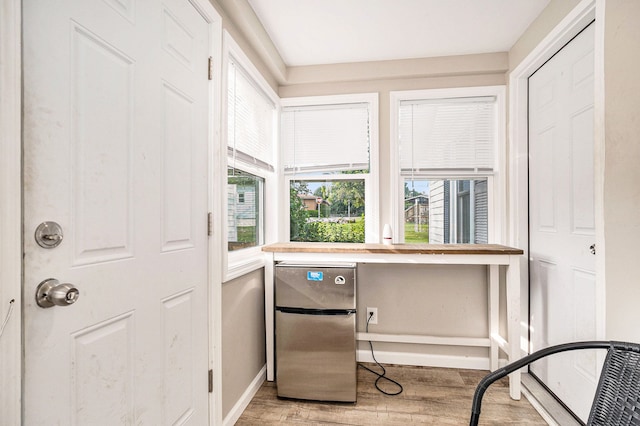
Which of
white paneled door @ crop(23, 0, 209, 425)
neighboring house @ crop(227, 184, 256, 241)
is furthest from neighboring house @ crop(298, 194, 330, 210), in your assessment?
white paneled door @ crop(23, 0, 209, 425)

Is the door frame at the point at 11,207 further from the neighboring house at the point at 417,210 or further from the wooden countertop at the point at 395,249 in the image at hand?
the neighboring house at the point at 417,210

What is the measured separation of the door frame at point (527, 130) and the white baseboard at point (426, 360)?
38cm

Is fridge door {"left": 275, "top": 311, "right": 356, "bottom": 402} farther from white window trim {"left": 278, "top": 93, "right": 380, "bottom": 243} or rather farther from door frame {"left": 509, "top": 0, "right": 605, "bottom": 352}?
door frame {"left": 509, "top": 0, "right": 605, "bottom": 352}

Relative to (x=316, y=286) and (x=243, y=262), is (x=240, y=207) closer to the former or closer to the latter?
(x=243, y=262)

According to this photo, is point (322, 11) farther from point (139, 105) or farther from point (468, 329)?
point (468, 329)

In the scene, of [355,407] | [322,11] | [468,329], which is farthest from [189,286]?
[468,329]

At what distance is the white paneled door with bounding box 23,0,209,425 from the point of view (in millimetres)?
796

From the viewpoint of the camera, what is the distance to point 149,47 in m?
1.17

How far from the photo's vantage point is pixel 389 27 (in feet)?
7.04

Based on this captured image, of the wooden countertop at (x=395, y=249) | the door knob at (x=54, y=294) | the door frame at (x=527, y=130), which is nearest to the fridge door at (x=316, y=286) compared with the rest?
the wooden countertop at (x=395, y=249)

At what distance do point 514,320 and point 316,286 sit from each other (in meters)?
1.29

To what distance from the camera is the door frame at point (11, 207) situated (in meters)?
0.70

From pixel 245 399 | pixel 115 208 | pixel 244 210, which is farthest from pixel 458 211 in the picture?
pixel 115 208

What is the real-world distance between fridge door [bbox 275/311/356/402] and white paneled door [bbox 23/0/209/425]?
64 centimetres
